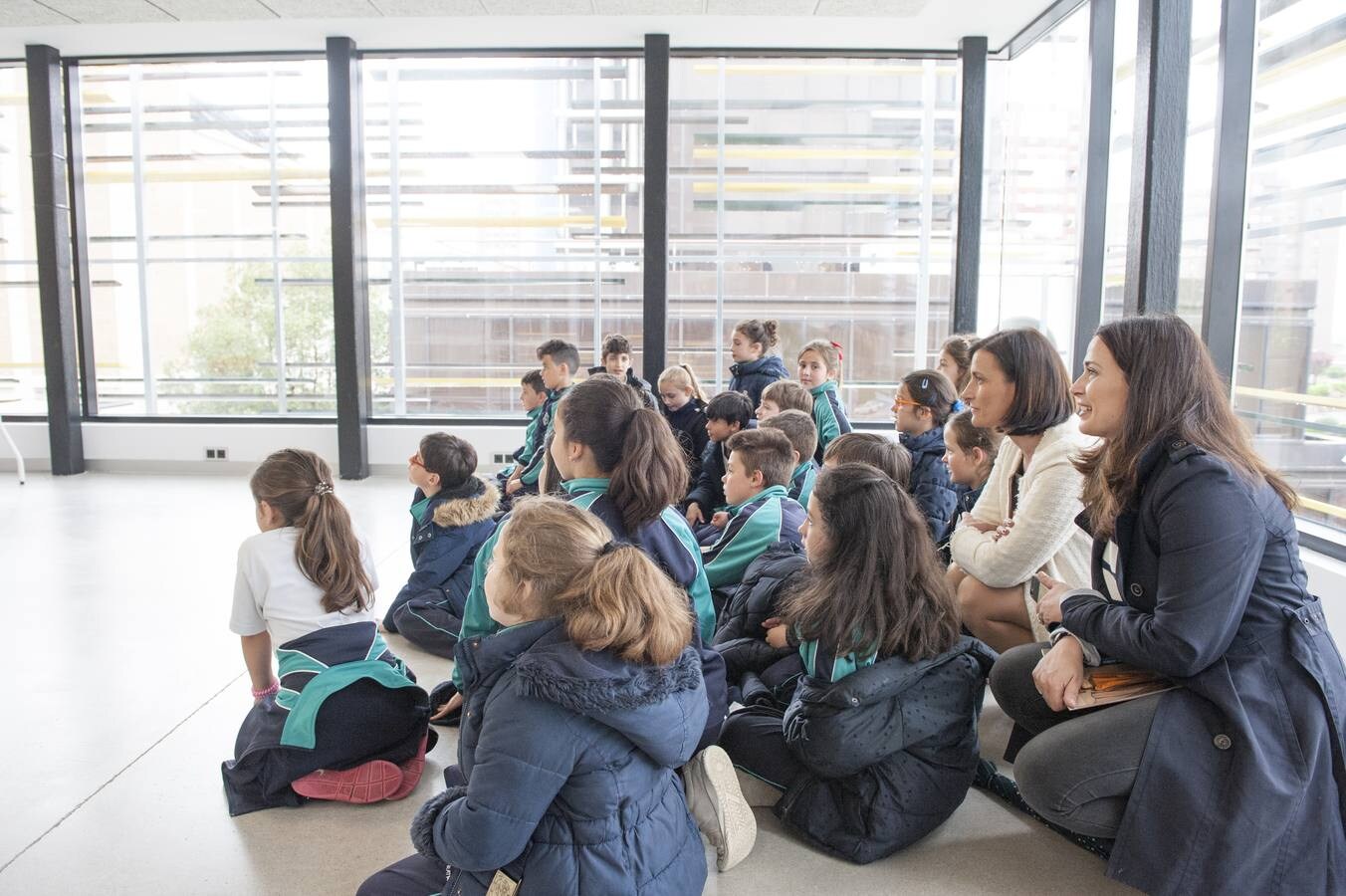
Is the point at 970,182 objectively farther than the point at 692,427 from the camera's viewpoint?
Yes

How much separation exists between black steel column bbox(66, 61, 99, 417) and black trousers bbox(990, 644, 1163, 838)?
795cm

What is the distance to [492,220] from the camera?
7.59 meters

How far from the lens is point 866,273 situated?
7398 mm

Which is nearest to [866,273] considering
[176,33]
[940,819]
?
[176,33]

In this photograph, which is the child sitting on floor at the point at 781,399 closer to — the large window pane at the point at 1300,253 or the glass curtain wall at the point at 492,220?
the large window pane at the point at 1300,253

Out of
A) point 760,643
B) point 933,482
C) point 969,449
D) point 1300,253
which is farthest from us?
point 1300,253

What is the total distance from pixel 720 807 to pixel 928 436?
2.03m

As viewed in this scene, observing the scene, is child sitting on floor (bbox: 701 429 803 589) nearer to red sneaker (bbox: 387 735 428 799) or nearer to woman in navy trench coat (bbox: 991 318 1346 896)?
red sneaker (bbox: 387 735 428 799)

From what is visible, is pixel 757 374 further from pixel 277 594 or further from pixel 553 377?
pixel 277 594

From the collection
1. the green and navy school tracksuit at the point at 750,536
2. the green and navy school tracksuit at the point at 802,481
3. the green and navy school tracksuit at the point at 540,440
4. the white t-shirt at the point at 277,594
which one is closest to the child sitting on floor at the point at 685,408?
the green and navy school tracksuit at the point at 540,440

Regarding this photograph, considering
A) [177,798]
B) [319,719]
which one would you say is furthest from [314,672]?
[177,798]

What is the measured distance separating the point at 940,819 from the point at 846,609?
1.88 ft

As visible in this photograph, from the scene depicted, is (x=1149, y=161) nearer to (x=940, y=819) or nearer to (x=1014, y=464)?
(x=1014, y=464)

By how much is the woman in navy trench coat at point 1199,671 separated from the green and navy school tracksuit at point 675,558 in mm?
696
